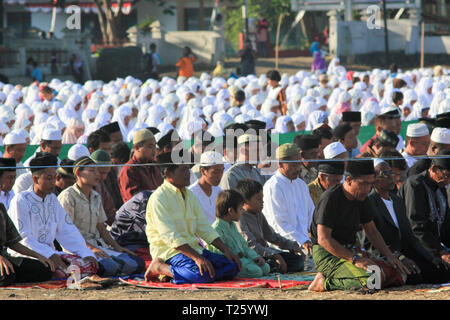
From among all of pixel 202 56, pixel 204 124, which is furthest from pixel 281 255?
pixel 202 56

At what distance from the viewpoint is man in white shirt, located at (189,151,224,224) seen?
796 cm

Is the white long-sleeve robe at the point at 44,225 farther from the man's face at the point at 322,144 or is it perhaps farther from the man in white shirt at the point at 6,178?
the man's face at the point at 322,144

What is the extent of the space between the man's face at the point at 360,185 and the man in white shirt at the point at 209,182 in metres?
1.64

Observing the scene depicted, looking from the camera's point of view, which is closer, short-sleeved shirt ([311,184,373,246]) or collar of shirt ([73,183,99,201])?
short-sleeved shirt ([311,184,373,246])

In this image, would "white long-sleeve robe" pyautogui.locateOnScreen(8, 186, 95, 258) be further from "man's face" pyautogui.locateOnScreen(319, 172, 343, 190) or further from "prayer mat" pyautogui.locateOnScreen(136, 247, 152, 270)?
"man's face" pyautogui.locateOnScreen(319, 172, 343, 190)

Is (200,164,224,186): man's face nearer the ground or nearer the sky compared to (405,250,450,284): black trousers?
nearer the sky

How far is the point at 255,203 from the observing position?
25.8 feet

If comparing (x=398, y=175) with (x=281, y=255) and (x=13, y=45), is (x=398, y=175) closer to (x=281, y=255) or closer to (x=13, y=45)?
(x=281, y=255)

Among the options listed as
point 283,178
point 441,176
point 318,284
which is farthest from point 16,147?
point 441,176

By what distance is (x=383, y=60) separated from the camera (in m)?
34.2

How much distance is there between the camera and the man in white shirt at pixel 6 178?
7406 mm

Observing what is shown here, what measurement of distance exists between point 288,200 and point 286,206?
0.20 feet

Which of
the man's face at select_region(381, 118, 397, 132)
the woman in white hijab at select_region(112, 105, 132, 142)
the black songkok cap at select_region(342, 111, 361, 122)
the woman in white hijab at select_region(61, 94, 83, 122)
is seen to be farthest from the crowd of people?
the woman in white hijab at select_region(61, 94, 83, 122)

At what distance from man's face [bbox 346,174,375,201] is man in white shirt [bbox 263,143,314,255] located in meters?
1.67
